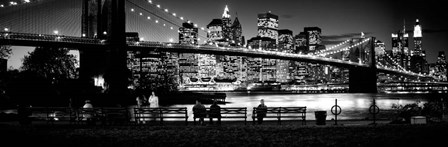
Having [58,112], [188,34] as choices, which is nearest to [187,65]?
[188,34]

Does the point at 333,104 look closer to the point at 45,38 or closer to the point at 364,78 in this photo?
the point at 45,38

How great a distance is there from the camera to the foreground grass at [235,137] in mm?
10547

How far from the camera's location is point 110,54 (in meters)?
43.1

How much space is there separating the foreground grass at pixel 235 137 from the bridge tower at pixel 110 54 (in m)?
24.6

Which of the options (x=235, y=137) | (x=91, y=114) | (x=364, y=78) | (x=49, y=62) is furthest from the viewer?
(x=364, y=78)

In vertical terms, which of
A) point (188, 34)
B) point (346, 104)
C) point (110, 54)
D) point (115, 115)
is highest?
point (188, 34)

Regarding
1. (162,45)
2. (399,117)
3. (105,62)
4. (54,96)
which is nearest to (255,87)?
(162,45)

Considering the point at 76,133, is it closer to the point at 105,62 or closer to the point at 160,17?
the point at 105,62

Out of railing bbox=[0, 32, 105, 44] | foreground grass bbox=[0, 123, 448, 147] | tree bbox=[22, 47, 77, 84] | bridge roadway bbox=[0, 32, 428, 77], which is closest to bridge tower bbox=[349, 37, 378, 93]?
bridge roadway bbox=[0, 32, 428, 77]

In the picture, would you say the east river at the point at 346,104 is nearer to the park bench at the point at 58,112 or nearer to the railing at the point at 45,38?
the park bench at the point at 58,112

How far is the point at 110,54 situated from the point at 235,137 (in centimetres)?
3328

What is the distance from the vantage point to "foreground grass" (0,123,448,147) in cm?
1055

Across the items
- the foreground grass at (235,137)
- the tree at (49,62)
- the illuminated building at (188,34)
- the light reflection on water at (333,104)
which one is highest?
the illuminated building at (188,34)

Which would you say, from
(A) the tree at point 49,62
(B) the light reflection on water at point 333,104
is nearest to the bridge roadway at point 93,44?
(A) the tree at point 49,62
